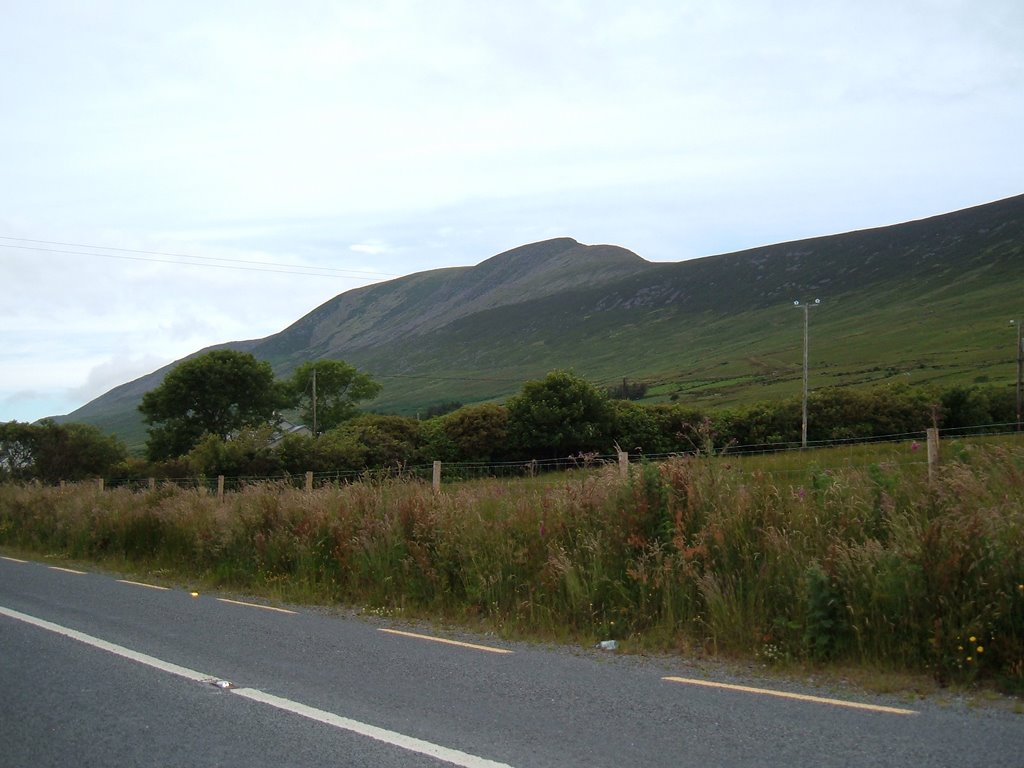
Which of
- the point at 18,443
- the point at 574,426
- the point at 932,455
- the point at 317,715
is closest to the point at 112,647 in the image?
the point at 317,715

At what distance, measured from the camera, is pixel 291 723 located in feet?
20.2

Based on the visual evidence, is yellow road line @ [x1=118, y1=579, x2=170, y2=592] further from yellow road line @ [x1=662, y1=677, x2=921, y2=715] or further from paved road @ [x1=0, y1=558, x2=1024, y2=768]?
yellow road line @ [x1=662, y1=677, x2=921, y2=715]

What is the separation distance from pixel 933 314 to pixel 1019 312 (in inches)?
929

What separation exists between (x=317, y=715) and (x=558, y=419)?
57.9m

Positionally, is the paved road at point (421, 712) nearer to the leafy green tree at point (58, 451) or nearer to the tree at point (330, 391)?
the leafy green tree at point (58, 451)

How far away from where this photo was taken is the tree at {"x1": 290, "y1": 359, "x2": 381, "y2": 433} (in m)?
105

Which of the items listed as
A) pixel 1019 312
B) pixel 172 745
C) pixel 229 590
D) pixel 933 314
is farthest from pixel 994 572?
pixel 933 314

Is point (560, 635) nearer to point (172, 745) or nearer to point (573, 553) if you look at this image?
point (573, 553)

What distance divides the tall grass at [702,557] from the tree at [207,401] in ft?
247

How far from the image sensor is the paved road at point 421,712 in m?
5.44

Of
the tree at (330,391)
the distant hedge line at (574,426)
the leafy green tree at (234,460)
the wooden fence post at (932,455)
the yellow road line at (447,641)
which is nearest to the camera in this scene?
the yellow road line at (447,641)

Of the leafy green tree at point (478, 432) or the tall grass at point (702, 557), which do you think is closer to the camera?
the tall grass at point (702, 557)

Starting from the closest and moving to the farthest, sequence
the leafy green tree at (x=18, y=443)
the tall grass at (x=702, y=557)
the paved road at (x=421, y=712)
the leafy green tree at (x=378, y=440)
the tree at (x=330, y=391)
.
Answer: the paved road at (x=421, y=712) < the tall grass at (x=702, y=557) < the leafy green tree at (x=378, y=440) < the leafy green tree at (x=18, y=443) < the tree at (x=330, y=391)

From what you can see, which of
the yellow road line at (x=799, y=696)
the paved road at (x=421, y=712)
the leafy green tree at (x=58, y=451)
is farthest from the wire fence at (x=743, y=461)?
the leafy green tree at (x=58, y=451)
